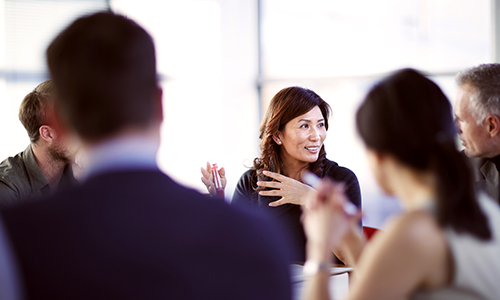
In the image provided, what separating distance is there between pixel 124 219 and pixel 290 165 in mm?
2323

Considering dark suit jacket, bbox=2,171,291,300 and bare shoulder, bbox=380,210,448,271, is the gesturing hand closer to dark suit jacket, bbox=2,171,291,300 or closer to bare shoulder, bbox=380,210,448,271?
bare shoulder, bbox=380,210,448,271

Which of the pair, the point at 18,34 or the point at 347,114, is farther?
the point at 347,114

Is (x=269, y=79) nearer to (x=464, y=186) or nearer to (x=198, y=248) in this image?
(x=464, y=186)

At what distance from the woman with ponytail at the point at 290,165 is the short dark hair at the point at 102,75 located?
1.89 metres

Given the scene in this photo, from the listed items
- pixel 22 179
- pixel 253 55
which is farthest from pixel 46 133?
pixel 253 55

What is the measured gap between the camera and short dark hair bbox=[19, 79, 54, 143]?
2.54m

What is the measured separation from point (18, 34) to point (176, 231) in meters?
3.99

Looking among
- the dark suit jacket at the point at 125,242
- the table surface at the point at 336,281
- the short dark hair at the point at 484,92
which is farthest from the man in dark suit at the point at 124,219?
the short dark hair at the point at 484,92

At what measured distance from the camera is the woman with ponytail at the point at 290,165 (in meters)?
2.67

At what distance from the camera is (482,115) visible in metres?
1.98

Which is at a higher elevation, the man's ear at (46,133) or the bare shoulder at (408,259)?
the man's ear at (46,133)

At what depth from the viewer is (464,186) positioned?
3.55ft

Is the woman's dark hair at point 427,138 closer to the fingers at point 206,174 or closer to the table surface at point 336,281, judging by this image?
the table surface at point 336,281

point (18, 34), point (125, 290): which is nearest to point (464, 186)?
point (125, 290)
